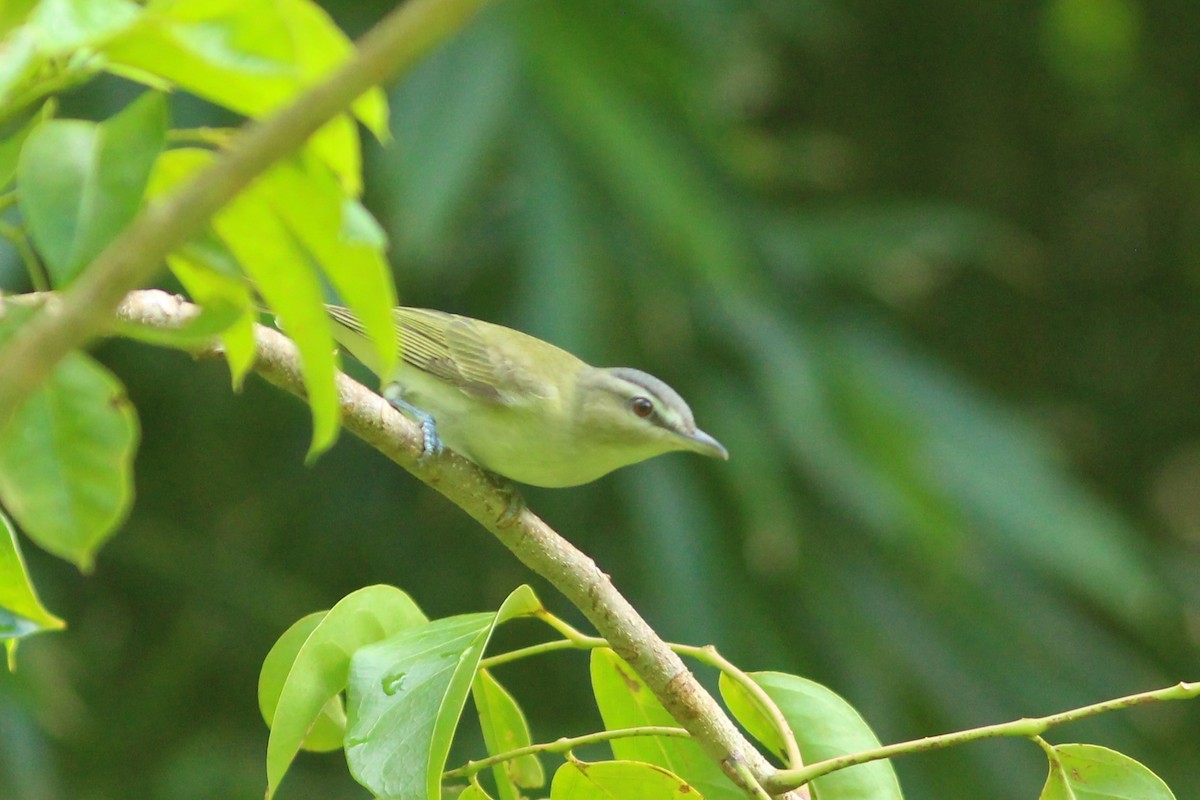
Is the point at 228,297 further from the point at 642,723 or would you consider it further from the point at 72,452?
the point at 642,723

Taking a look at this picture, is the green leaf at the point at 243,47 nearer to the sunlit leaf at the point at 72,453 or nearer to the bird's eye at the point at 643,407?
the sunlit leaf at the point at 72,453

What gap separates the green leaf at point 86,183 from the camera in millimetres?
841

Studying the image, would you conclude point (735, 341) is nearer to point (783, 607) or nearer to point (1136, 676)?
point (783, 607)

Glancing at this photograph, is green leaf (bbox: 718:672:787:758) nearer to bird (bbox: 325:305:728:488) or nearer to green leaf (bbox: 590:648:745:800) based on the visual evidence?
green leaf (bbox: 590:648:745:800)

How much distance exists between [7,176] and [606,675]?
1099mm

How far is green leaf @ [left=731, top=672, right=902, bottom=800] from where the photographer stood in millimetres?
1653

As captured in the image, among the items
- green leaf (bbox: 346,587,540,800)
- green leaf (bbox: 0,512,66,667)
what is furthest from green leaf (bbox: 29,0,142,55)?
green leaf (bbox: 346,587,540,800)

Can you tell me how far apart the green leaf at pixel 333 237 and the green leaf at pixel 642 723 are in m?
1.02

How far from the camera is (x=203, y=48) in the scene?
82 centimetres

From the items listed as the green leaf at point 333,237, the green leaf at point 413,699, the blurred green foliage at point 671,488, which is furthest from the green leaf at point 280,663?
the blurred green foliage at point 671,488

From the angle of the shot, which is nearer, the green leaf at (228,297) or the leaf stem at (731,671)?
the green leaf at (228,297)

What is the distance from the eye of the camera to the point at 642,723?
1.85 metres

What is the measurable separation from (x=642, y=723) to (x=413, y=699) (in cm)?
42

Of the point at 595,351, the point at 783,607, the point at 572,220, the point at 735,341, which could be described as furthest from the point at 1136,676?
the point at 572,220
